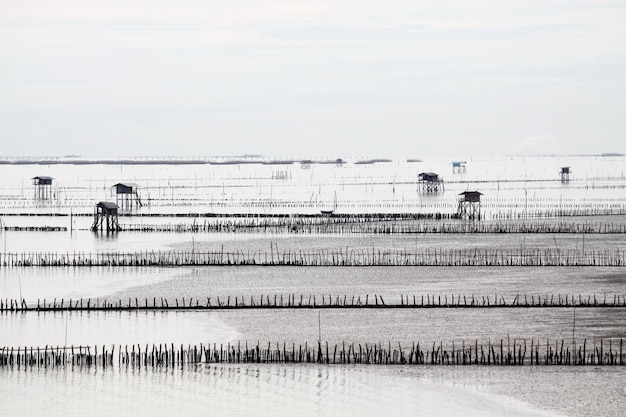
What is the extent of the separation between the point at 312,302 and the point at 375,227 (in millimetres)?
39037

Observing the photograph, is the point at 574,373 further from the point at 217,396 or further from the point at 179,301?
the point at 179,301

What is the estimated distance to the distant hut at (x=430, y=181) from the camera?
479ft

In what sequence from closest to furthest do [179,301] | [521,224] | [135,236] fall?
[179,301]
[135,236]
[521,224]

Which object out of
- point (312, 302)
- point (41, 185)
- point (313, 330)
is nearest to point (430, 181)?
point (41, 185)

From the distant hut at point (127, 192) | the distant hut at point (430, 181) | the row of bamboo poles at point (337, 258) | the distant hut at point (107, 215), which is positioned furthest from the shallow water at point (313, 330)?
the distant hut at point (430, 181)

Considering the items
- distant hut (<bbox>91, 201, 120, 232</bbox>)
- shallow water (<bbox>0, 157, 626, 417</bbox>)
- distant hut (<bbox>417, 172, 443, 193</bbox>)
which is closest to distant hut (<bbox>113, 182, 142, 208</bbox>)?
distant hut (<bbox>91, 201, 120, 232</bbox>)

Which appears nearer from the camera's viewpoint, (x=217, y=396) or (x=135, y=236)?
(x=217, y=396)

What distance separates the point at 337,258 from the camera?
63688mm

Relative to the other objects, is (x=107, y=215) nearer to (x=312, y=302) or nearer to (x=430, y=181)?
(x=312, y=302)

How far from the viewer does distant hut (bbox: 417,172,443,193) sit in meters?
146

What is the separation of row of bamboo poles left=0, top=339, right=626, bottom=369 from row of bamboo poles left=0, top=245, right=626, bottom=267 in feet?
77.0

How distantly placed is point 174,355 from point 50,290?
17.1 m

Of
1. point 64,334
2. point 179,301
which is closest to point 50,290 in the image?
point 179,301

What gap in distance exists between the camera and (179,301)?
155ft
